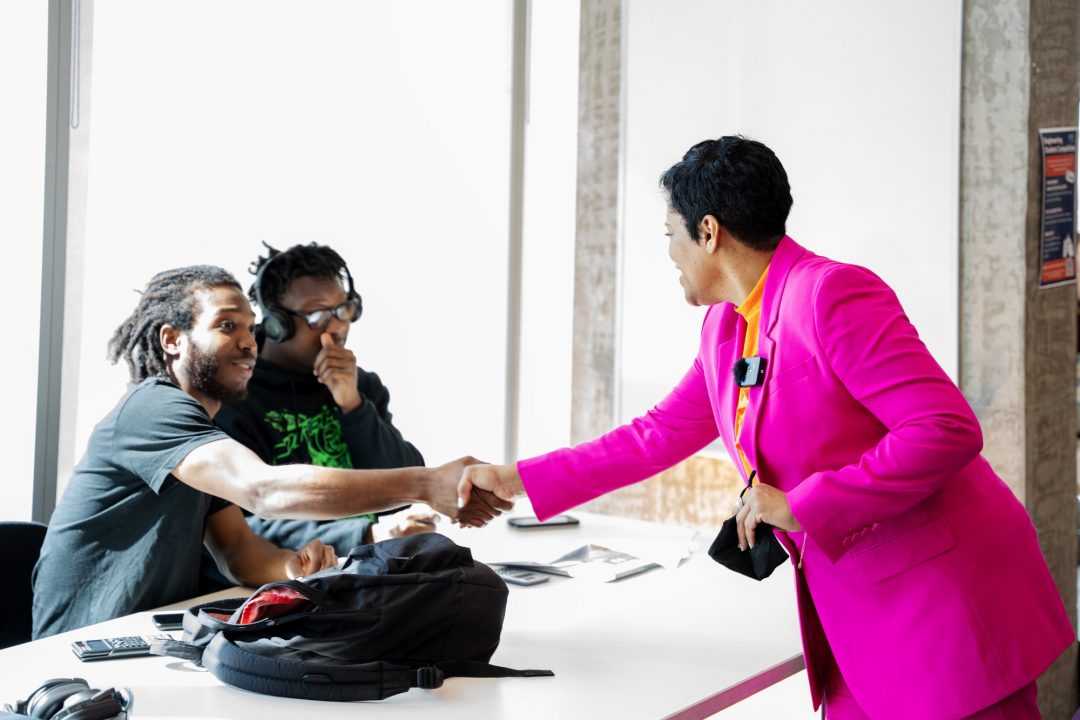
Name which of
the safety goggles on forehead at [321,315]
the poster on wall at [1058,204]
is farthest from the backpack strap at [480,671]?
the poster on wall at [1058,204]

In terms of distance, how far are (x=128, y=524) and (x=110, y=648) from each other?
53 cm

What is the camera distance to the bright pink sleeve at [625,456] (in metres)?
2.37

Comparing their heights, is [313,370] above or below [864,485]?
above

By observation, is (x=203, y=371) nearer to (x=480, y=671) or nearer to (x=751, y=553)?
(x=480, y=671)

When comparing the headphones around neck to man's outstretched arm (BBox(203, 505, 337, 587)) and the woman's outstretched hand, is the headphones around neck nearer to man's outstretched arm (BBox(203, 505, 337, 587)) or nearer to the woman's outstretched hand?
man's outstretched arm (BBox(203, 505, 337, 587))

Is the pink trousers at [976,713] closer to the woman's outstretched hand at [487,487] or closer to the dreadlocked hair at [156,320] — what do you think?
the woman's outstretched hand at [487,487]

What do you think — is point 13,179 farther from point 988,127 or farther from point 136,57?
point 988,127

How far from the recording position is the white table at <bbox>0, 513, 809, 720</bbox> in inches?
61.5

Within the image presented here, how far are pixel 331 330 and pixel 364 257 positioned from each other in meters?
1.31

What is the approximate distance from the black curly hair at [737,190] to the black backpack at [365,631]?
779 mm

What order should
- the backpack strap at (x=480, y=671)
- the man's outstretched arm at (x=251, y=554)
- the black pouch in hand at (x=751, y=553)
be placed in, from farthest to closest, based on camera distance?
the man's outstretched arm at (x=251, y=554) < the black pouch in hand at (x=751, y=553) < the backpack strap at (x=480, y=671)

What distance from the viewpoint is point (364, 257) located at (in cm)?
430

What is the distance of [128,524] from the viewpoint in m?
2.24

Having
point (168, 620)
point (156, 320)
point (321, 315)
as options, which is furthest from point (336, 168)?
point (168, 620)
